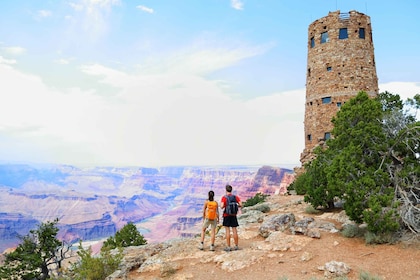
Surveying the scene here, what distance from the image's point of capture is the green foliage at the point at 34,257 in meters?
20.7

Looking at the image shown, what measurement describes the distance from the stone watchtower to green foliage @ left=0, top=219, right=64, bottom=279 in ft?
82.5

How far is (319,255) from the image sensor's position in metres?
10.5

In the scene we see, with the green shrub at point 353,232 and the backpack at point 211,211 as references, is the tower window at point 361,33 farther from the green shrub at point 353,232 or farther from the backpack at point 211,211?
the backpack at point 211,211

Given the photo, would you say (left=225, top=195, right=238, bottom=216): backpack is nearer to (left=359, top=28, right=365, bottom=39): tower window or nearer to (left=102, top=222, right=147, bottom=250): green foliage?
(left=102, top=222, right=147, bottom=250): green foliage

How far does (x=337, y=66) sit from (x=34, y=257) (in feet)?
101

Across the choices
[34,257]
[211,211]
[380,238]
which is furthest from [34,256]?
[380,238]

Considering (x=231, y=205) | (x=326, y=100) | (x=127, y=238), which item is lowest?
(x=127, y=238)

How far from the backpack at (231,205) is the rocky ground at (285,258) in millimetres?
1597

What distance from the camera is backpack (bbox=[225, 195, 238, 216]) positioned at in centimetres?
1064

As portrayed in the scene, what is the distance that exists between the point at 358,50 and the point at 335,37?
2630 millimetres

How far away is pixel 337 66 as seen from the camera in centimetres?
3111

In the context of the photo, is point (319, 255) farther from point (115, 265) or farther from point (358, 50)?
point (358, 50)

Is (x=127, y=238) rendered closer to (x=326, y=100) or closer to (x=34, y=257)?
(x=34, y=257)

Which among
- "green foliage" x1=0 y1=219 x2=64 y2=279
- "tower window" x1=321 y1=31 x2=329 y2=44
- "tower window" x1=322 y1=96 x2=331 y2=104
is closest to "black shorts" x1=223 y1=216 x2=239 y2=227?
"green foliage" x1=0 y1=219 x2=64 y2=279
